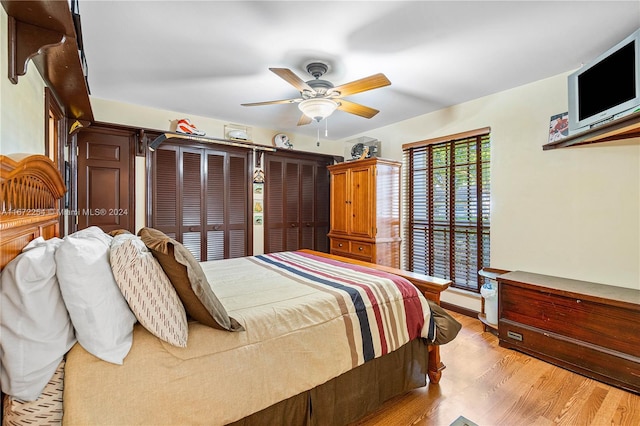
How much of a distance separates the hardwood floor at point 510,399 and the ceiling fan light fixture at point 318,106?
216 cm

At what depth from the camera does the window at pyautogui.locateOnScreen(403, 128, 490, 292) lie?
10.9ft

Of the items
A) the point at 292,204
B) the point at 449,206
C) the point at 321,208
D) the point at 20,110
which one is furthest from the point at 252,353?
the point at 321,208

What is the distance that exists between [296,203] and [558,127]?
3.24 meters

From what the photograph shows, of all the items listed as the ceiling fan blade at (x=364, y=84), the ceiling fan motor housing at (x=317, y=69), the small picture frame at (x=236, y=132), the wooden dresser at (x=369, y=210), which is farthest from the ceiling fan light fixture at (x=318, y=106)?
the small picture frame at (x=236, y=132)

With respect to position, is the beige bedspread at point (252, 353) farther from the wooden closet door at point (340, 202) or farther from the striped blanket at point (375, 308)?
the wooden closet door at point (340, 202)

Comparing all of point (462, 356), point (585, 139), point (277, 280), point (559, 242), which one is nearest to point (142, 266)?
point (277, 280)

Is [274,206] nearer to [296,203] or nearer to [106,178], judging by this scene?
[296,203]

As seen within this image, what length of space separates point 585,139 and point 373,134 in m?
2.59

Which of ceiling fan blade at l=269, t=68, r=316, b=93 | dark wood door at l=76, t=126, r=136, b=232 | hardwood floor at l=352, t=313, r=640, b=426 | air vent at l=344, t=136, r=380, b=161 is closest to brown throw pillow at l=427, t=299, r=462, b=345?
hardwood floor at l=352, t=313, r=640, b=426

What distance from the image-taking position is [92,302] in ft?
3.33

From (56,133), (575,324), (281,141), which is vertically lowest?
(575,324)

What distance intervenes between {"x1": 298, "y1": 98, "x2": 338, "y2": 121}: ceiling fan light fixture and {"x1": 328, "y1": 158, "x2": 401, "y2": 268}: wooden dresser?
4.68 feet

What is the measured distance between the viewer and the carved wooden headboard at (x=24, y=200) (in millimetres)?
1025

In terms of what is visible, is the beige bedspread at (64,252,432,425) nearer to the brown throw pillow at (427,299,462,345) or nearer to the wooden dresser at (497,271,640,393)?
the brown throw pillow at (427,299,462,345)
